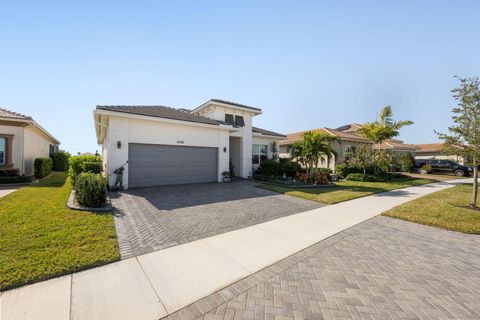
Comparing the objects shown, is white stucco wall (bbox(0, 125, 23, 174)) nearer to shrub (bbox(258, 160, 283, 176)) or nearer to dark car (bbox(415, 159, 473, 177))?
shrub (bbox(258, 160, 283, 176))

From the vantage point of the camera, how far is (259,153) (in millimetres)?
19438

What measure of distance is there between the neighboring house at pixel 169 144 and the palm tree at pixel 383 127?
13.9 m

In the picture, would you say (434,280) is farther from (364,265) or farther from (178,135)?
(178,135)

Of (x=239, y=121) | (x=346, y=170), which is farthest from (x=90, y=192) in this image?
(x=346, y=170)

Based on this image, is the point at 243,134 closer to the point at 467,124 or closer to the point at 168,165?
the point at 168,165

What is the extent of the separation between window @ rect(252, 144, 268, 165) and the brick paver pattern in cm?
1402

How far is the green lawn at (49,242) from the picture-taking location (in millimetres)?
3535

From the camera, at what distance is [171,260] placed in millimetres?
4141

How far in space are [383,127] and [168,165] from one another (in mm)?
21622

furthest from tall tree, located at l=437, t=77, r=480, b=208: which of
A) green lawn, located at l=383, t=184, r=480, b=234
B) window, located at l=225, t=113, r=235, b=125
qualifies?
window, located at l=225, t=113, r=235, b=125

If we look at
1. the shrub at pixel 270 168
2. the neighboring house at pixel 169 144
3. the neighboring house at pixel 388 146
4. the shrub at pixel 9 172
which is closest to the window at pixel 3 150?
the shrub at pixel 9 172

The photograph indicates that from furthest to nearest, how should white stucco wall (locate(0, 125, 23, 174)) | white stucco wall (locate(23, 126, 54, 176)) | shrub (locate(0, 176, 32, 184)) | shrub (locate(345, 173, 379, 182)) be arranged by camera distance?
1. shrub (locate(345, 173, 379, 182))
2. white stucco wall (locate(23, 126, 54, 176))
3. white stucco wall (locate(0, 125, 23, 174))
4. shrub (locate(0, 176, 32, 184))

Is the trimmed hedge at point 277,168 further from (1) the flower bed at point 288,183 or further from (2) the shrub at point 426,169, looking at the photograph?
(2) the shrub at point 426,169

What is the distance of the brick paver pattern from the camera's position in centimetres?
284
